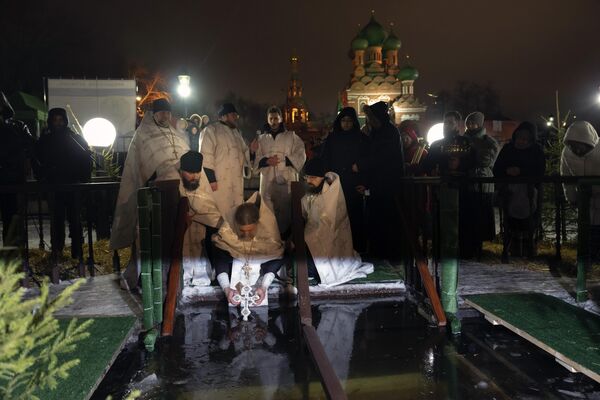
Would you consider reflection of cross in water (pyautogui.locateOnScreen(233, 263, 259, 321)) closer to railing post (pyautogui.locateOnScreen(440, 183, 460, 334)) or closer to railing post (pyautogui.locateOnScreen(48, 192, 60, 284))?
railing post (pyautogui.locateOnScreen(440, 183, 460, 334))

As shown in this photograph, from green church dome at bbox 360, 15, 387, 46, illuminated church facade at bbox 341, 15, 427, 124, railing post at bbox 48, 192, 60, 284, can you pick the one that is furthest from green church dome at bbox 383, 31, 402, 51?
railing post at bbox 48, 192, 60, 284

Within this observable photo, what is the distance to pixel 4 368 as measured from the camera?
72.7 inches

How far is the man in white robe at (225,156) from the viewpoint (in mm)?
7128

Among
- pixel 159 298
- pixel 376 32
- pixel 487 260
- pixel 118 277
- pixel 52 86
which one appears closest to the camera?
pixel 159 298

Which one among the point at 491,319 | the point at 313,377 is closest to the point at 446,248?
the point at 491,319

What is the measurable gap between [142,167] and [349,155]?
2794mm

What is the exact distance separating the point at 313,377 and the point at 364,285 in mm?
2172

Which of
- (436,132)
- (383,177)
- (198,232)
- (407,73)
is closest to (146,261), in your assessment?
(198,232)

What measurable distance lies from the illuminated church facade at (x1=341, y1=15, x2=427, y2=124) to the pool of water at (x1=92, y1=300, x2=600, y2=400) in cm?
3799

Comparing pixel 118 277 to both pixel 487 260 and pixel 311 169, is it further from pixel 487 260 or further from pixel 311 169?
pixel 487 260

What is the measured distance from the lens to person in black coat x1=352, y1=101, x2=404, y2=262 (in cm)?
713

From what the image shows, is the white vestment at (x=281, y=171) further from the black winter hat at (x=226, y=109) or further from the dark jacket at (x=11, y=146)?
the dark jacket at (x=11, y=146)

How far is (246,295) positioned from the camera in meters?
5.22

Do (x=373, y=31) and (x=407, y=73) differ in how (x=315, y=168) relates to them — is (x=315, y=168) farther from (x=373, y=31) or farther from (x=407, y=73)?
(x=407, y=73)
